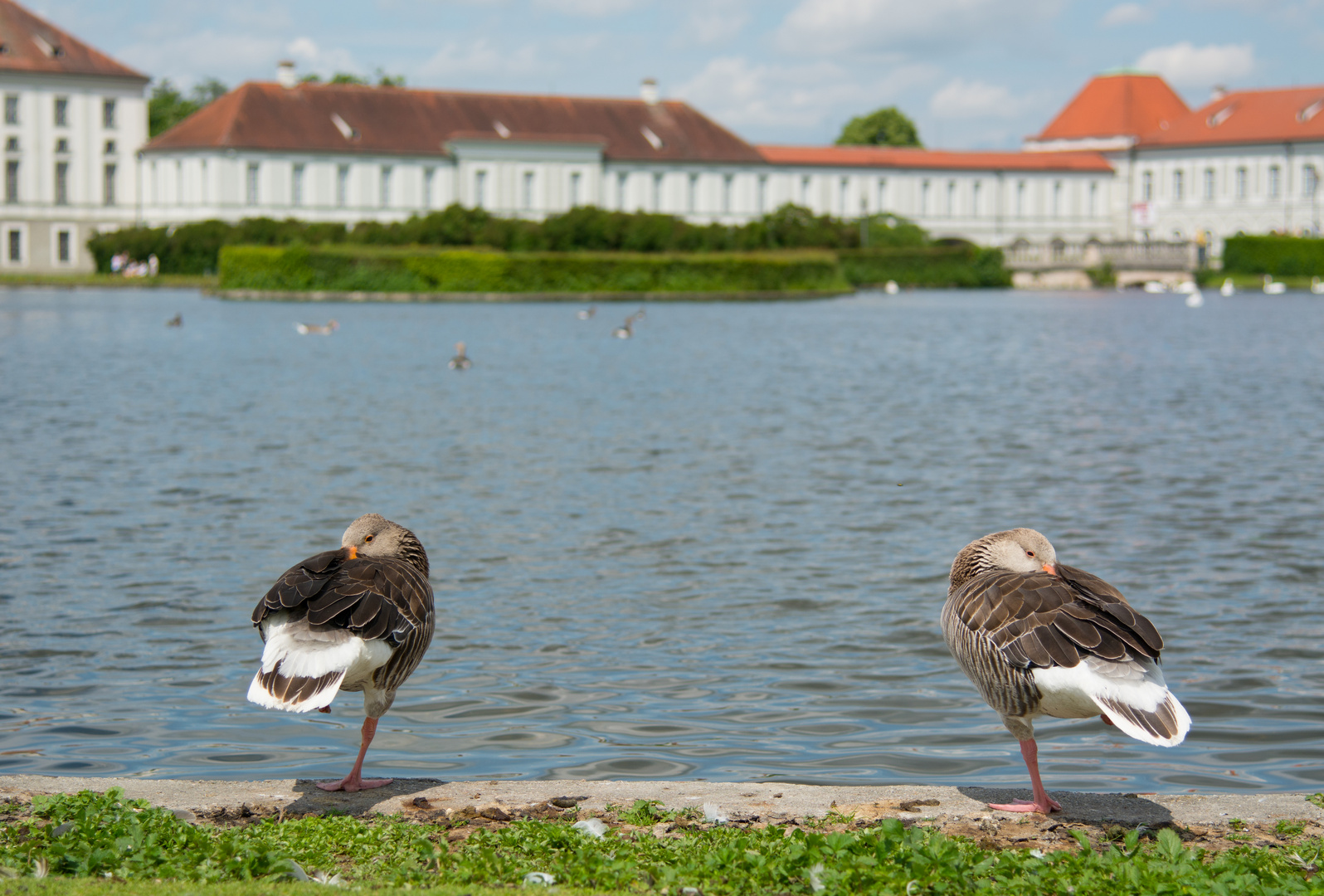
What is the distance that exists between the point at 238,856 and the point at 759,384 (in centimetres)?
2567

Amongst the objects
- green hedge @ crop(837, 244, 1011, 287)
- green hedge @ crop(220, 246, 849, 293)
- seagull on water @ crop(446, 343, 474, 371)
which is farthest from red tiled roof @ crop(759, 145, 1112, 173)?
seagull on water @ crop(446, 343, 474, 371)

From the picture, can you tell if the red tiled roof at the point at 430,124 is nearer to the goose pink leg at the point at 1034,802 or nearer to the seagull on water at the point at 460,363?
the seagull on water at the point at 460,363

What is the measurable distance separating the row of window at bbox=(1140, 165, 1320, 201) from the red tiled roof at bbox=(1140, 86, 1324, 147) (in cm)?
269

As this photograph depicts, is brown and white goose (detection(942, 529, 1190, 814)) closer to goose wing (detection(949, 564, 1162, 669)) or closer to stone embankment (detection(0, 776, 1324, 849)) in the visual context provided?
goose wing (detection(949, 564, 1162, 669))

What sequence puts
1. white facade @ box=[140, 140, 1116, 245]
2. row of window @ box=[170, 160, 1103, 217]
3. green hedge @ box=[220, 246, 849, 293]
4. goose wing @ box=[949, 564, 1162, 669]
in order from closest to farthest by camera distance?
goose wing @ box=[949, 564, 1162, 669], green hedge @ box=[220, 246, 849, 293], white facade @ box=[140, 140, 1116, 245], row of window @ box=[170, 160, 1103, 217]

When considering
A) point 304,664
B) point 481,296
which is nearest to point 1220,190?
point 481,296

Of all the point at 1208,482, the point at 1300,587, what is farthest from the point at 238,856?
the point at 1208,482

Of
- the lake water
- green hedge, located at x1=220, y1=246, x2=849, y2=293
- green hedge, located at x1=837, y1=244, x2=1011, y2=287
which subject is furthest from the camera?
green hedge, located at x1=837, y1=244, x2=1011, y2=287

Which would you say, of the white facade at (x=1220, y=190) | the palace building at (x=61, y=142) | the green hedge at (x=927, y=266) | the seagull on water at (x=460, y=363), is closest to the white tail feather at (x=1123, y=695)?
the seagull on water at (x=460, y=363)

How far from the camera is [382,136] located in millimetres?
104000

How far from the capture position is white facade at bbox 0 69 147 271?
4131 inches

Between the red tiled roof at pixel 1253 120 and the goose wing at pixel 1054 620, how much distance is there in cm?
12505

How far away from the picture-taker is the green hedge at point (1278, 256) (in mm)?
101125

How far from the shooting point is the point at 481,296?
221 ft
